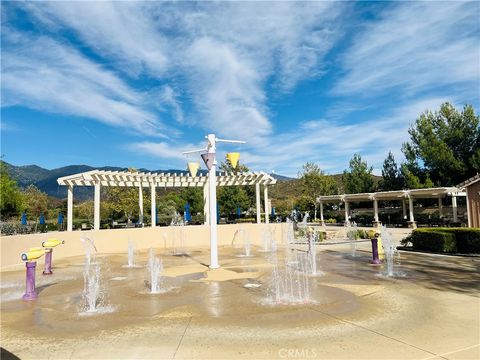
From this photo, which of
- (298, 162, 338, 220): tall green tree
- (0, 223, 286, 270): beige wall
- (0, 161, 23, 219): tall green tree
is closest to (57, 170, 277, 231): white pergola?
(0, 223, 286, 270): beige wall

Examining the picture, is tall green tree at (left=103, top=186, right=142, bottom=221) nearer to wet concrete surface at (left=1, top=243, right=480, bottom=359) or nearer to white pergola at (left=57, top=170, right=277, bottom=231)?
white pergola at (left=57, top=170, right=277, bottom=231)

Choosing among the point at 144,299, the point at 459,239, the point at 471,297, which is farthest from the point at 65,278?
the point at 459,239

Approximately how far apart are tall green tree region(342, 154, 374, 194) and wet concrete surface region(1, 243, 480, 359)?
32609 mm

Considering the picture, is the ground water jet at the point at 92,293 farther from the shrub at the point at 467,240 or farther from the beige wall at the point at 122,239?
the shrub at the point at 467,240

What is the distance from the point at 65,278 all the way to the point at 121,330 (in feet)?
18.6

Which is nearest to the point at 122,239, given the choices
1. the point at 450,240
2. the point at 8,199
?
the point at 450,240

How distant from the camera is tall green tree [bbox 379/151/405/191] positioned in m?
38.1

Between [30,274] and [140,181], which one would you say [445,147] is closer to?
[140,181]

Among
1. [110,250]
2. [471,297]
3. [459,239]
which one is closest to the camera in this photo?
[471,297]

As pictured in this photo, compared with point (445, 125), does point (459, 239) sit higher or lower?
lower

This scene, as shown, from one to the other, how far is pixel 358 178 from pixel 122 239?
1220 inches

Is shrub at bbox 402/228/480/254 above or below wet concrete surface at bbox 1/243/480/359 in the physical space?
above

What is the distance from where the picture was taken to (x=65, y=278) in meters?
9.60

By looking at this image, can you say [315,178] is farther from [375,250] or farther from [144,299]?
[144,299]
